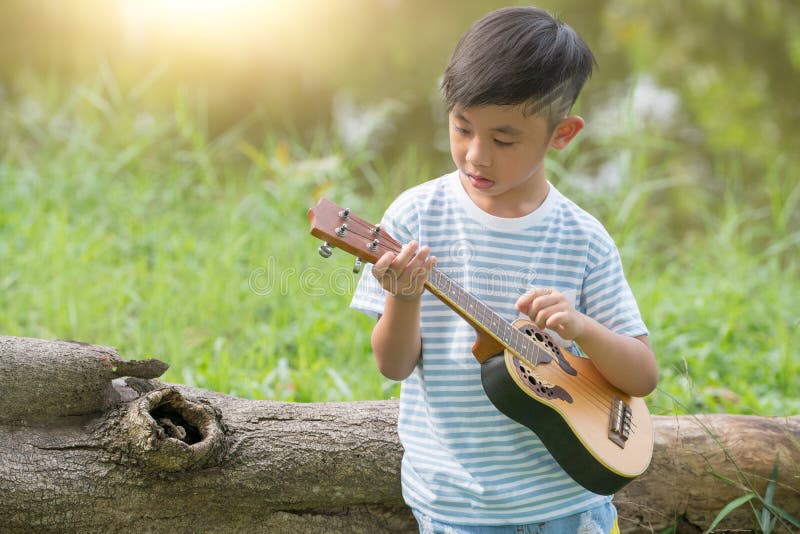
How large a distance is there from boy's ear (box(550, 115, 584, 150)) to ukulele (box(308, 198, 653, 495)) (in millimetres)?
391

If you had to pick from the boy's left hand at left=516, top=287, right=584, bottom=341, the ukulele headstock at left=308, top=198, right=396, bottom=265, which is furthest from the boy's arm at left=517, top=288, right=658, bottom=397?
the ukulele headstock at left=308, top=198, right=396, bottom=265

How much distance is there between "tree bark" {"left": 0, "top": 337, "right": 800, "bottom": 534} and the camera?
1928mm

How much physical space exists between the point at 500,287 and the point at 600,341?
236 millimetres

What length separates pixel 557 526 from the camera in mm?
1876

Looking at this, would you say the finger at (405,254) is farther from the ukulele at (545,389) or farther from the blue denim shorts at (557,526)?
the blue denim shorts at (557,526)

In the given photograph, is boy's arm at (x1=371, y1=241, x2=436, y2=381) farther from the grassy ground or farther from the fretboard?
the grassy ground

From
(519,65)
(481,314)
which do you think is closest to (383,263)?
(481,314)

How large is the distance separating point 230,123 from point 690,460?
5224 millimetres

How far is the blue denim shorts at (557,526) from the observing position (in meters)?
1.85

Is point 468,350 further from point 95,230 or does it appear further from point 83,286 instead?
point 95,230

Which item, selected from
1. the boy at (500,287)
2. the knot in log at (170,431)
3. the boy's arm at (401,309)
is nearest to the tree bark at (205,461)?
the knot in log at (170,431)

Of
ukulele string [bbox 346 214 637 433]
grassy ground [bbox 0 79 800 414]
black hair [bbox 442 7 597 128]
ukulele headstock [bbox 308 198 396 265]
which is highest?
black hair [bbox 442 7 597 128]

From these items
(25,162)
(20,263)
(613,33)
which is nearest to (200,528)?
(20,263)

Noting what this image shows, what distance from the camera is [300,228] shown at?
4.45 meters
